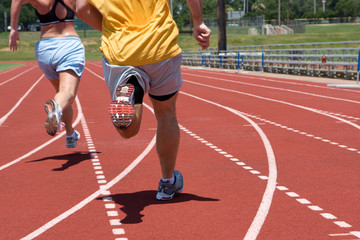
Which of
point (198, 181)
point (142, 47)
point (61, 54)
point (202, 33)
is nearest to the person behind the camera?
point (142, 47)

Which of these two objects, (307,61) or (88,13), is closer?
(88,13)

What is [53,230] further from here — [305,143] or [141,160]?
[305,143]

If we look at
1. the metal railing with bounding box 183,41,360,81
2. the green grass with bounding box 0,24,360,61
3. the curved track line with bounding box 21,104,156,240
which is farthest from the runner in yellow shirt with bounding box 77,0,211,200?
the green grass with bounding box 0,24,360,61

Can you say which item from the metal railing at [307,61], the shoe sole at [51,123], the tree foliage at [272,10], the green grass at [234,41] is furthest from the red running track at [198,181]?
the tree foliage at [272,10]

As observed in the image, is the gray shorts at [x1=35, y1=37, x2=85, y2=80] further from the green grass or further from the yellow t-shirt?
the green grass

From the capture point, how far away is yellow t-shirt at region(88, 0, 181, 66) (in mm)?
4332

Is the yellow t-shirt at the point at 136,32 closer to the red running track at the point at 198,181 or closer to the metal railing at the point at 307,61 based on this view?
the red running track at the point at 198,181

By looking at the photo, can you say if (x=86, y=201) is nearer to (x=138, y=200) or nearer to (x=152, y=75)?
(x=138, y=200)

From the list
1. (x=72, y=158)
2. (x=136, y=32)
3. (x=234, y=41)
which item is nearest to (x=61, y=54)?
(x=72, y=158)

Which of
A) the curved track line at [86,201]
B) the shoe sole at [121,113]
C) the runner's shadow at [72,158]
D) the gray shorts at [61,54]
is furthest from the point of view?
the runner's shadow at [72,158]

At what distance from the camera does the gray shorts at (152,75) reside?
14.2 feet

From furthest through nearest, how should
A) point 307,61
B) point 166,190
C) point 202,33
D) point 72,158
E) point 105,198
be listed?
1. point 307,61
2. point 72,158
3. point 105,198
4. point 166,190
5. point 202,33

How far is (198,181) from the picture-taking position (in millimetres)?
5723

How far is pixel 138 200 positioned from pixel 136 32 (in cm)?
138
